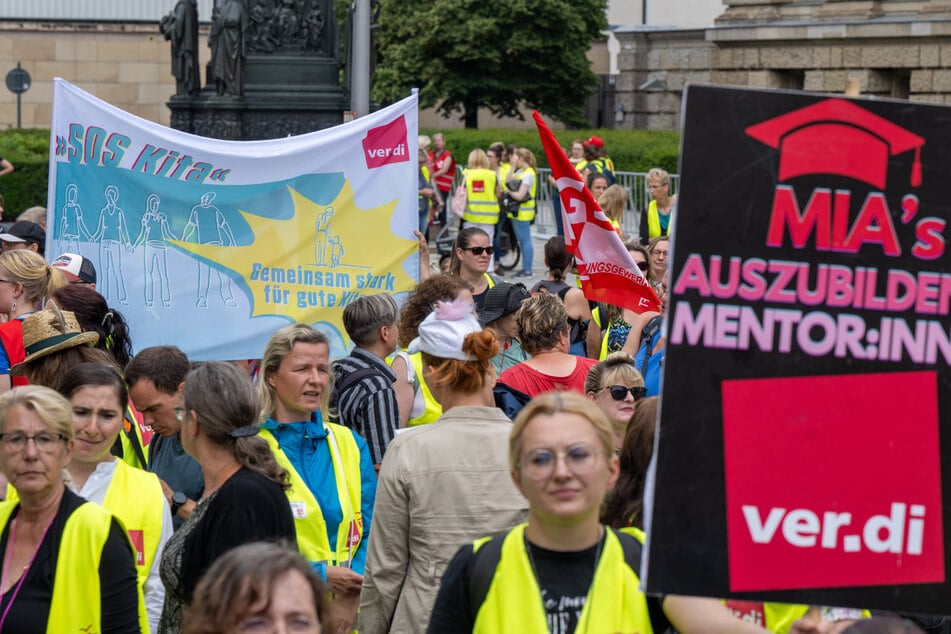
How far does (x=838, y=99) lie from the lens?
322cm

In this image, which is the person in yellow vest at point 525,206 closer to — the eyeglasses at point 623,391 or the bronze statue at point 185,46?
the bronze statue at point 185,46

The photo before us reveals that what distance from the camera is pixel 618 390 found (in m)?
6.23

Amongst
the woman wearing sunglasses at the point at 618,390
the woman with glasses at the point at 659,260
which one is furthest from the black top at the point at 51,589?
the woman with glasses at the point at 659,260

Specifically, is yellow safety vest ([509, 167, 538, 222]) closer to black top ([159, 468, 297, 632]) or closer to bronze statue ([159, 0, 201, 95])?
bronze statue ([159, 0, 201, 95])

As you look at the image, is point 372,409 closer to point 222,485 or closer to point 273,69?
point 222,485

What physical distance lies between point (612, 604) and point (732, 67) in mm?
35038

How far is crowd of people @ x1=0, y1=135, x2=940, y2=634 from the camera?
343 centimetres

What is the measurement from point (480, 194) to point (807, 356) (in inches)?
621

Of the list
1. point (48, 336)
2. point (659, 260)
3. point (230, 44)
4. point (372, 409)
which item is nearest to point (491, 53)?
point (230, 44)

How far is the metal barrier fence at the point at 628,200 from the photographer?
23703 mm

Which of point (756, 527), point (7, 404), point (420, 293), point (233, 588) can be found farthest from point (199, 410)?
point (420, 293)

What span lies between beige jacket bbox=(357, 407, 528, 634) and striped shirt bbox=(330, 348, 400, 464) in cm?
139

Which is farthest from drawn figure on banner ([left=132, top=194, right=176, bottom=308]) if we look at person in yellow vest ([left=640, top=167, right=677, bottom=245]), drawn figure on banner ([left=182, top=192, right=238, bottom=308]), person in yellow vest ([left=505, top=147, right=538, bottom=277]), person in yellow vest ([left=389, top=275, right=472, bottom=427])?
person in yellow vest ([left=505, top=147, right=538, bottom=277])

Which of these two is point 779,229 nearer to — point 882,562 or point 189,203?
point 882,562
